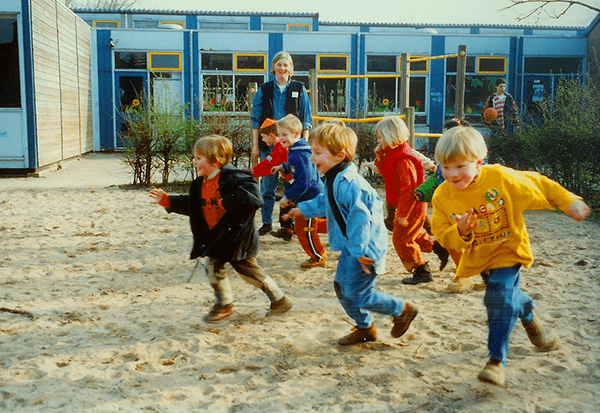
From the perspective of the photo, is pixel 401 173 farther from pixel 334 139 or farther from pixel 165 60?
pixel 165 60

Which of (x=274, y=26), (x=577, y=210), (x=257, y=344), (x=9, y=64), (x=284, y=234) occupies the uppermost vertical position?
(x=274, y=26)

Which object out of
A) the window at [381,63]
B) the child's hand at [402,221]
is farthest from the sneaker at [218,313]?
the window at [381,63]

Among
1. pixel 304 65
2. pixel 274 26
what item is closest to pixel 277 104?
pixel 304 65

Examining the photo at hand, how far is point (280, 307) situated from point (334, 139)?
4.34ft

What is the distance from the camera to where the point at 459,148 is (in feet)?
10.0

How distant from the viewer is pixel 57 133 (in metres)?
15.5

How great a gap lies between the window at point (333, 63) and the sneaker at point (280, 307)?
18881 millimetres

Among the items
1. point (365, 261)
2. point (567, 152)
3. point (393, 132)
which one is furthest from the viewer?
point (567, 152)

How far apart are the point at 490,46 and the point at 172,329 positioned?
21.9 m

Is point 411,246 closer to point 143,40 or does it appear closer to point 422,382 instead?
point 422,382

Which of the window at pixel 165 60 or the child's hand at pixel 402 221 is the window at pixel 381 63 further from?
the child's hand at pixel 402 221

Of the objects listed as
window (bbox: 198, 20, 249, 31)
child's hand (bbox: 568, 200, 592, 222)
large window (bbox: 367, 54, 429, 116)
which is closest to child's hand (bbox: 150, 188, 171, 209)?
child's hand (bbox: 568, 200, 592, 222)

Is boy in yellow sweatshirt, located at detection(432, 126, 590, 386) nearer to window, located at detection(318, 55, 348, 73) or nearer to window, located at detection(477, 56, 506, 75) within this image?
window, located at detection(318, 55, 348, 73)

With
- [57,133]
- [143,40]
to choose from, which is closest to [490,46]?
[143,40]
